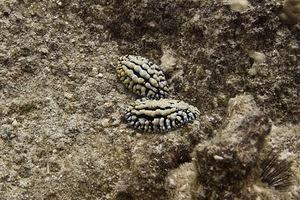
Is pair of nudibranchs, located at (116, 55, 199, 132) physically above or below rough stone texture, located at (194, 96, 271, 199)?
below

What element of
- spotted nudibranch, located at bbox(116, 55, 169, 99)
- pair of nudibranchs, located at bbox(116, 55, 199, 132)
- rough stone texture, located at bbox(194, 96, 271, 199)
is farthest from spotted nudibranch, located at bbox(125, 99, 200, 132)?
rough stone texture, located at bbox(194, 96, 271, 199)

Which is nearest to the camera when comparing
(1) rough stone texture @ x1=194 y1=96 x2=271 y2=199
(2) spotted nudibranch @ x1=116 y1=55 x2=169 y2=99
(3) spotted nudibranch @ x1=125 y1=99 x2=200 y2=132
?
(1) rough stone texture @ x1=194 y1=96 x2=271 y2=199

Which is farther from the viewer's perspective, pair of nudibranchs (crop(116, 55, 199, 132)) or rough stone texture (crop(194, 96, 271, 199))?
pair of nudibranchs (crop(116, 55, 199, 132))

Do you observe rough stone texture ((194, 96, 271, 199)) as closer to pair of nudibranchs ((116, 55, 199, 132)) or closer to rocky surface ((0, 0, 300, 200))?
rocky surface ((0, 0, 300, 200))

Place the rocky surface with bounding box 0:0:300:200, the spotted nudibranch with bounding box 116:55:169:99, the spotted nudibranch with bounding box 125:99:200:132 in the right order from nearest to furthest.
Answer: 1. the rocky surface with bounding box 0:0:300:200
2. the spotted nudibranch with bounding box 125:99:200:132
3. the spotted nudibranch with bounding box 116:55:169:99

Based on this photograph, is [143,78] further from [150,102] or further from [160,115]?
[160,115]

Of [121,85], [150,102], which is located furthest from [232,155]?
[121,85]

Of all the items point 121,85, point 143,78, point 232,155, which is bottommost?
point 121,85

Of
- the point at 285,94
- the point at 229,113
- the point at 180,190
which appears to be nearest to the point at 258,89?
the point at 285,94
